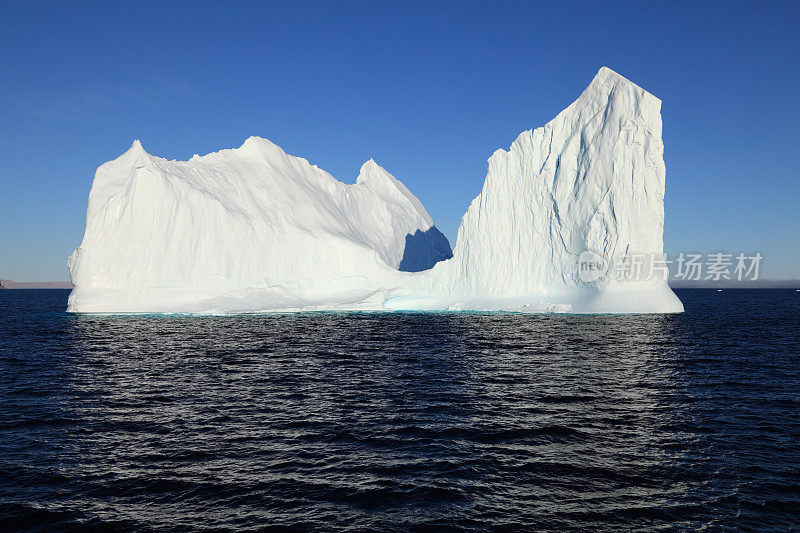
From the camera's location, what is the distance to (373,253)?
5934cm

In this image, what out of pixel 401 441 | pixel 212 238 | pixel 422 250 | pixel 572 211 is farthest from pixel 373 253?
pixel 401 441

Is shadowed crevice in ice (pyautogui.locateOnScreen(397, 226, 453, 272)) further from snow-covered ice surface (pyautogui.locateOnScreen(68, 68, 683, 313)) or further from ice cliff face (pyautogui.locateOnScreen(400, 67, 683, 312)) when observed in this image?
ice cliff face (pyautogui.locateOnScreen(400, 67, 683, 312))

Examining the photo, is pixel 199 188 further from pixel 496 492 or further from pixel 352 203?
pixel 496 492

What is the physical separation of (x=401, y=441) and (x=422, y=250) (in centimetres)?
7180

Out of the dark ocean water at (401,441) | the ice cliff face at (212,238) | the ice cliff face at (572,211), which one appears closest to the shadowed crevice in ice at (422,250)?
the ice cliff face at (212,238)

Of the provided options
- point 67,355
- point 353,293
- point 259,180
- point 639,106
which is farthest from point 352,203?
point 67,355

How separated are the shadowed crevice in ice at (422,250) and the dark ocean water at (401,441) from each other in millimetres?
56271

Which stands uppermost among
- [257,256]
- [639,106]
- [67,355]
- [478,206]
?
[639,106]

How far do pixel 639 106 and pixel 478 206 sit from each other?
1778 cm

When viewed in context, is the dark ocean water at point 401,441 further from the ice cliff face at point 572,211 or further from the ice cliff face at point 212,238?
the ice cliff face at point 212,238

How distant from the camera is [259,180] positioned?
59.5m

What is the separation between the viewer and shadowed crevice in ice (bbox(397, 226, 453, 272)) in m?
79.5

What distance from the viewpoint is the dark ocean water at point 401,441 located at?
792 cm

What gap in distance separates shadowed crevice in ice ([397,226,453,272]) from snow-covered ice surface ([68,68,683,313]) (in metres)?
20.0
